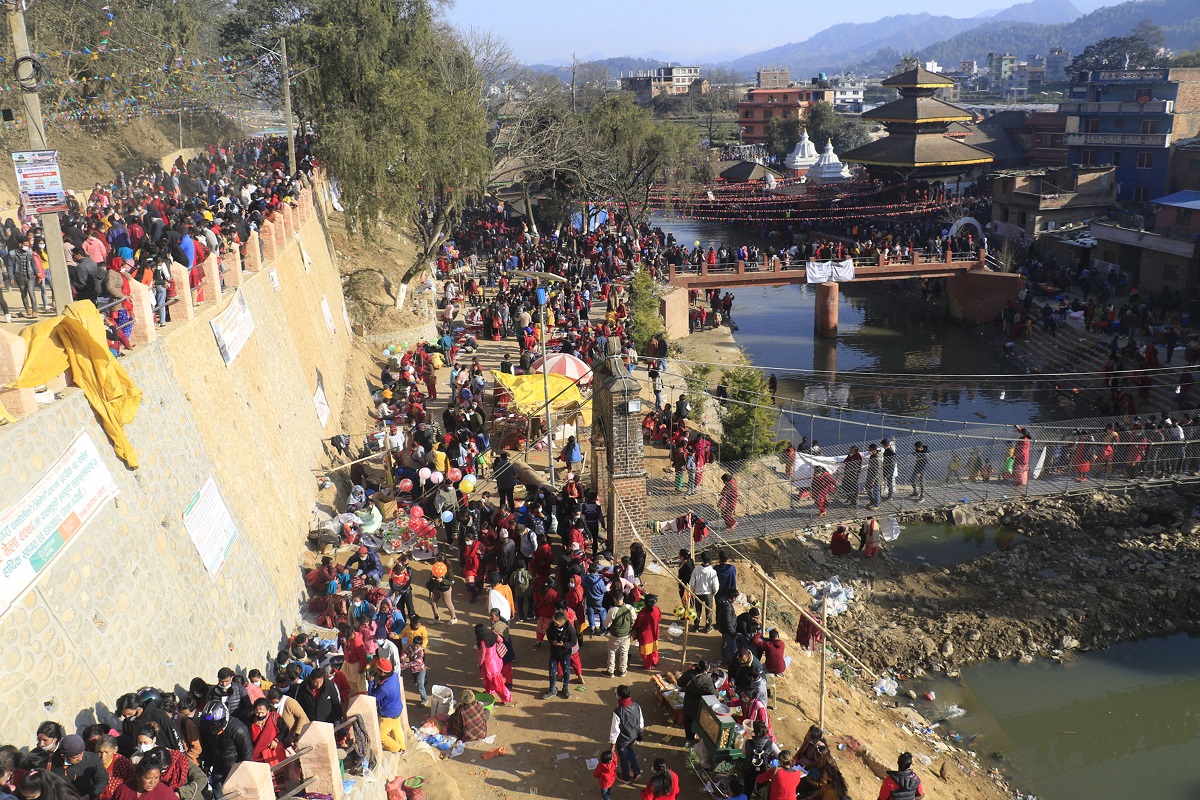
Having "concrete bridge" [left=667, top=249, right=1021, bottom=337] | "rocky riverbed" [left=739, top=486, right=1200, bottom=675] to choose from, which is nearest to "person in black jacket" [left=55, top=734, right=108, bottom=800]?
"rocky riverbed" [left=739, top=486, right=1200, bottom=675]

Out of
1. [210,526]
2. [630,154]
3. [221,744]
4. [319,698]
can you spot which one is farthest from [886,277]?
[221,744]

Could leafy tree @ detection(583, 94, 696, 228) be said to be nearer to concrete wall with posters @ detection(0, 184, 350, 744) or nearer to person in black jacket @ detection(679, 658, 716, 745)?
concrete wall with posters @ detection(0, 184, 350, 744)

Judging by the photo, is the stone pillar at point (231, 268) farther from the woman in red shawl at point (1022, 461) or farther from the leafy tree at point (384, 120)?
the woman in red shawl at point (1022, 461)

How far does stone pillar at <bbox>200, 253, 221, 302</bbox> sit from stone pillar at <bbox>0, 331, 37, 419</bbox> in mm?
5354

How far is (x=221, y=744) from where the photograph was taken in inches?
286

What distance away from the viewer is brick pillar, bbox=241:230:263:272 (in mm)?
15625

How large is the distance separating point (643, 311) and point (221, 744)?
2178 cm

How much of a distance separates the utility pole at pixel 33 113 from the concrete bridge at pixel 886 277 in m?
25.9

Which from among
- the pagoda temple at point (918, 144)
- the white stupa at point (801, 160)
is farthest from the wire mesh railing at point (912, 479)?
the white stupa at point (801, 160)

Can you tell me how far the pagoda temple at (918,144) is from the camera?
4566cm

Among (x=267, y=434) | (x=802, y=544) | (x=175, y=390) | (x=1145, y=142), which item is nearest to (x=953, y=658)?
(x=802, y=544)

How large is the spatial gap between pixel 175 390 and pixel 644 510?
21.2 ft

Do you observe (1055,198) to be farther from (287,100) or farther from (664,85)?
(664,85)

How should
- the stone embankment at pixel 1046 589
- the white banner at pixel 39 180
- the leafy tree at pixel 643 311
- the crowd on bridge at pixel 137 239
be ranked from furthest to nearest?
the leafy tree at pixel 643 311
the stone embankment at pixel 1046 589
the crowd on bridge at pixel 137 239
the white banner at pixel 39 180
